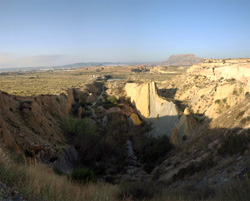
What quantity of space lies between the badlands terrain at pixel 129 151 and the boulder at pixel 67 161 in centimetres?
9

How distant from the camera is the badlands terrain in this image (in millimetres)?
4522

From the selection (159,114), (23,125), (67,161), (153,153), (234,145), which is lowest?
(153,153)

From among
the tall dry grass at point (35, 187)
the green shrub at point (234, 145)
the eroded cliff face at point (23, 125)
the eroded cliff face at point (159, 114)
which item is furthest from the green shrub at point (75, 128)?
the tall dry grass at point (35, 187)

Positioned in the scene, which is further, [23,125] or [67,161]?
[23,125]

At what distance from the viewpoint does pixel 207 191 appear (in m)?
5.94

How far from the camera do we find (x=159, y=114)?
25750 mm

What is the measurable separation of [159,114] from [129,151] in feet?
29.7

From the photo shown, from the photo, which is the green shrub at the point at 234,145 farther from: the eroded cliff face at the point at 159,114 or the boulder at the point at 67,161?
the boulder at the point at 67,161

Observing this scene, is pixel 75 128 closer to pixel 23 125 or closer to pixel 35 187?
pixel 23 125

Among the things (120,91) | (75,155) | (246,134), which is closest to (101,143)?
(75,155)

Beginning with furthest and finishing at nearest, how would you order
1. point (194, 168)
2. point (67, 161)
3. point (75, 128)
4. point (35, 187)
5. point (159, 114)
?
point (159, 114) < point (75, 128) < point (67, 161) < point (194, 168) < point (35, 187)

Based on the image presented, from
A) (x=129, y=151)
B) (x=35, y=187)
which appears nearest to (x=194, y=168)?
(x=35, y=187)

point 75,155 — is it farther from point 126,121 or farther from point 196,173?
point 126,121

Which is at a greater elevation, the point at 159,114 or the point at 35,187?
the point at 35,187
